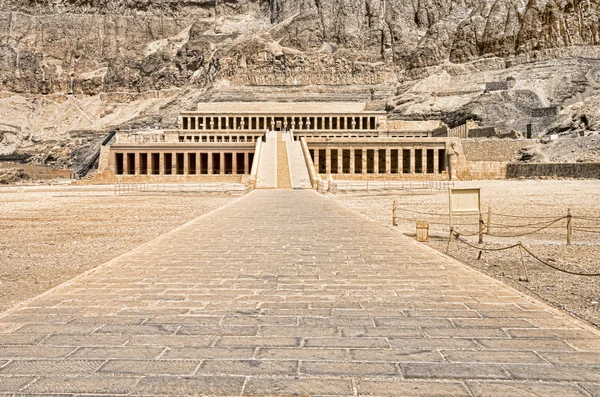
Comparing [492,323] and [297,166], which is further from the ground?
[297,166]

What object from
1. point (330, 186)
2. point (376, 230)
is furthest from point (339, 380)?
point (330, 186)

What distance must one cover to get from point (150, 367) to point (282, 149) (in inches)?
1866

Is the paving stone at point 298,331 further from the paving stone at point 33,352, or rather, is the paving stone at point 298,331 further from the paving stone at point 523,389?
the paving stone at point 33,352

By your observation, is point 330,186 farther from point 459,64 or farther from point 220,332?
Answer: point 459,64

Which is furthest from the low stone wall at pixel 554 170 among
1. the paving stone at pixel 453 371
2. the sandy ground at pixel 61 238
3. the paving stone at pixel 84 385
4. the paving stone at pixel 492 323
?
the paving stone at pixel 84 385

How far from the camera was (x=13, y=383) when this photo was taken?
3.80 m

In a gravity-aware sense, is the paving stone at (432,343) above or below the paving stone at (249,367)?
below

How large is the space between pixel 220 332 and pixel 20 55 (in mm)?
142425

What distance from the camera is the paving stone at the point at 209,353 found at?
4.34 m

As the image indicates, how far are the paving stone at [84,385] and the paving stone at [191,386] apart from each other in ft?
0.37

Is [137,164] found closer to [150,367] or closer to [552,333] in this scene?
[150,367]

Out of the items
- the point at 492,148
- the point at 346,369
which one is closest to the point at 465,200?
the point at 346,369

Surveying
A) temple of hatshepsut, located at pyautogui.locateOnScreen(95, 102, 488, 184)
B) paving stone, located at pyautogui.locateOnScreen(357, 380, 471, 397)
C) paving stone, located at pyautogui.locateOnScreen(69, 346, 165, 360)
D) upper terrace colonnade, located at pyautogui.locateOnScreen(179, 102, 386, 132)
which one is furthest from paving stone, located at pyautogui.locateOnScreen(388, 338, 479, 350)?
upper terrace colonnade, located at pyautogui.locateOnScreen(179, 102, 386, 132)

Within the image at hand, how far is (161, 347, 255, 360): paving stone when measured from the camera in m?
4.34
